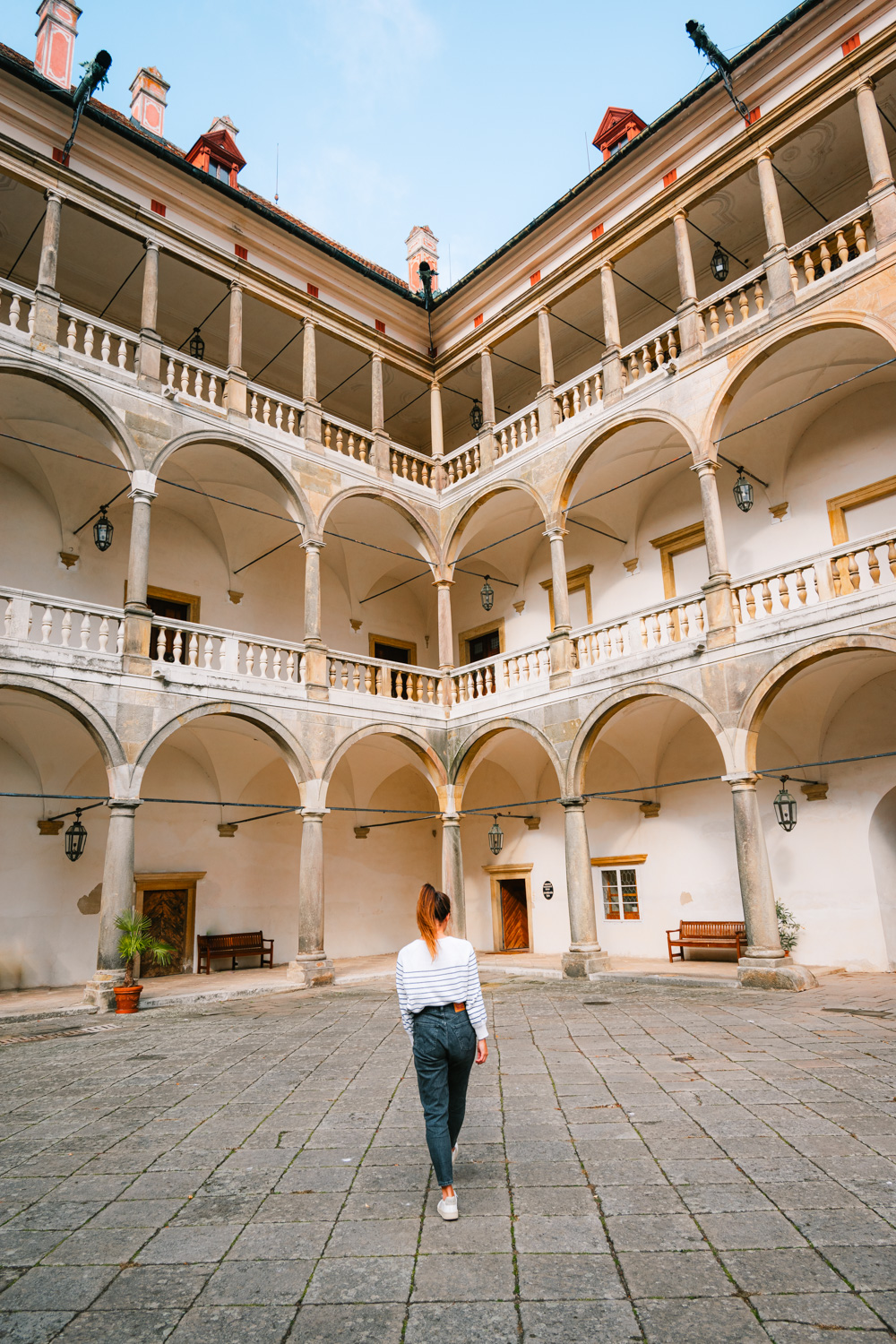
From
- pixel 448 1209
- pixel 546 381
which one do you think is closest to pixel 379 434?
pixel 546 381

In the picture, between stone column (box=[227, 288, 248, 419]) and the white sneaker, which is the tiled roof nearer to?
stone column (box=[227, 288, 248, 419])

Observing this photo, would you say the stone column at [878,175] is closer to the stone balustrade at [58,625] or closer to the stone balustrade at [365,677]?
the stone balustrade at [365,677]

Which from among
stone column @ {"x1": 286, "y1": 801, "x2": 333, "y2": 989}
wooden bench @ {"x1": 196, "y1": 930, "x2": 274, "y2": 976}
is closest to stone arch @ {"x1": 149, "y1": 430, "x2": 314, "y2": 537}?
stone column @ {"x1": 286, "y1": 801, "x2": 333, "y2": 989}

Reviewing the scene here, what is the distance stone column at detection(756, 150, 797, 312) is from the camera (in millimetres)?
11938

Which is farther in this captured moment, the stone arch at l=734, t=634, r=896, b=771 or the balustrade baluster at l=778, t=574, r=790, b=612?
the balustrade baluster at l=778, t=574, r=790, b=612

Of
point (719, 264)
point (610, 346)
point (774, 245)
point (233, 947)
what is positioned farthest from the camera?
point (233, 947)

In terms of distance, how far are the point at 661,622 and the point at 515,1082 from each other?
26.5ft

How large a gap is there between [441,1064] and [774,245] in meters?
12.3

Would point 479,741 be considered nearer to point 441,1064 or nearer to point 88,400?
point 88,400

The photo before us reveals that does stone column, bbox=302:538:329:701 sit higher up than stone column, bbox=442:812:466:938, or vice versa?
stone column, bbox=302:538:329:701

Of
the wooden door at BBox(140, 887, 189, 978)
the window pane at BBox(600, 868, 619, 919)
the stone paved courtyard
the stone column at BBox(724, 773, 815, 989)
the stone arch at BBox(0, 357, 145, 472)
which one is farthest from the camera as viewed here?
the window pane at BBox(600, 868, 619, 919)

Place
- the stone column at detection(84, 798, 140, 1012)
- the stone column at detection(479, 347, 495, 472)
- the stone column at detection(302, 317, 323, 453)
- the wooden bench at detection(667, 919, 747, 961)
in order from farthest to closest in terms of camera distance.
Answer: the stone column at detection(479, 347, 495, 472)
the stone column at detection(302, 317, 323, 453)
the wooden bench at detection(667, 919, 747, 961)
the stone column at detection(84, 798, 140, 1012)

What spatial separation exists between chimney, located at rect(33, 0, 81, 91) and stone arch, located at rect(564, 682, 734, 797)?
1399cm

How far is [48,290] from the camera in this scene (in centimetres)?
1219
